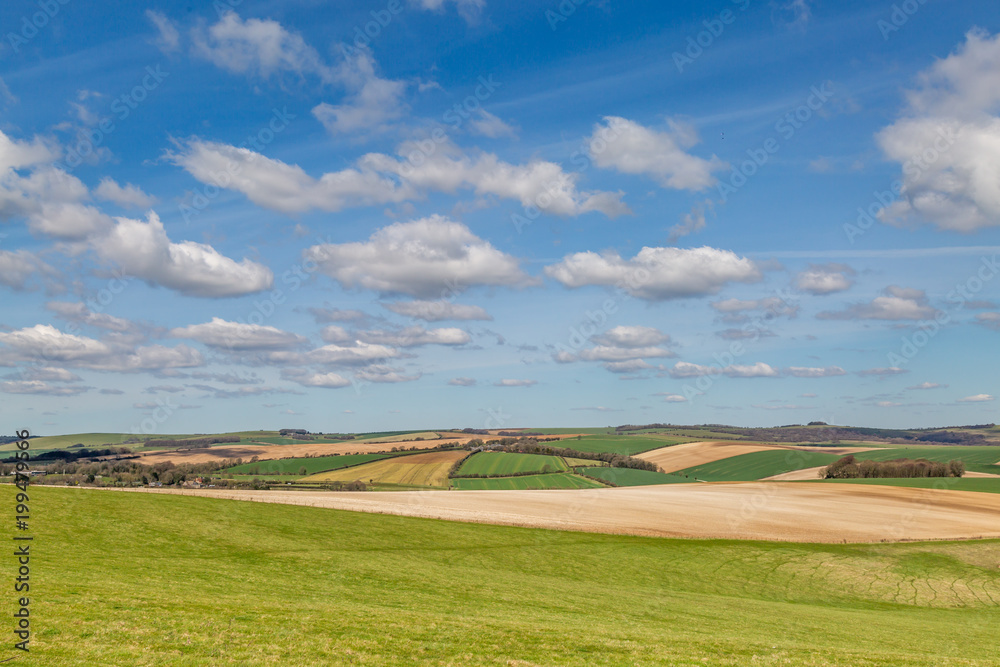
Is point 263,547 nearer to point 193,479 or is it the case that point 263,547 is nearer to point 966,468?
point 193,479

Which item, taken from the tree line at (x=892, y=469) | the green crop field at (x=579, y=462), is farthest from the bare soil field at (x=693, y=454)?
the tree line at (x=892, y=469)

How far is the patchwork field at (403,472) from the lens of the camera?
367 feet

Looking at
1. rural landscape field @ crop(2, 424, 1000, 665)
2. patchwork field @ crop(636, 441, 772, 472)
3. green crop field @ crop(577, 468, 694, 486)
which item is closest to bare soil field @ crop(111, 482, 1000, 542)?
rural landscape field @ crop(2, 424, 1000, 665)

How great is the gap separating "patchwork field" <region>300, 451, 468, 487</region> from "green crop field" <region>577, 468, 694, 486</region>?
31.0 meters

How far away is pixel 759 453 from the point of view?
143000 mm

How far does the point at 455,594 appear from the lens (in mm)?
28719

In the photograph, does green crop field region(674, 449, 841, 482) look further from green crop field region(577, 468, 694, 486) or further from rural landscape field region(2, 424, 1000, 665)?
rural landscape field region(2, 424, 1000, 665)

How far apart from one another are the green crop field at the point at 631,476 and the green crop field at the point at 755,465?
296 inches

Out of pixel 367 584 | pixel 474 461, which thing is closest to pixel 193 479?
pixel 474 461

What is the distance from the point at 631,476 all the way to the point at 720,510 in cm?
4931

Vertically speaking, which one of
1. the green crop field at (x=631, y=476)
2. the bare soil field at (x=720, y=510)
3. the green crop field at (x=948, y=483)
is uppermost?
the bare soil field at (x=720, y=510)

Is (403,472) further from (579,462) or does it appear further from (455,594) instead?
(455,594)

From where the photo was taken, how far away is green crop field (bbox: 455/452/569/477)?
122 m

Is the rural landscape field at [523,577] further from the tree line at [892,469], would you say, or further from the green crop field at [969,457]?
the green crop field at [969,457]
